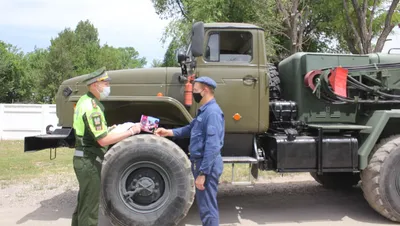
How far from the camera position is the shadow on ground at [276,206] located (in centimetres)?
560

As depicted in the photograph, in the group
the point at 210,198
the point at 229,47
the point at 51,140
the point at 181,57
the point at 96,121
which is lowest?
the point at 210,198

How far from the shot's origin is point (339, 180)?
7117 millimetres

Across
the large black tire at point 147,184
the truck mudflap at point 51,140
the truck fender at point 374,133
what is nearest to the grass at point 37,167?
the truck fender at point 374,133

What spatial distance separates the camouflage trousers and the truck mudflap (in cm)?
146

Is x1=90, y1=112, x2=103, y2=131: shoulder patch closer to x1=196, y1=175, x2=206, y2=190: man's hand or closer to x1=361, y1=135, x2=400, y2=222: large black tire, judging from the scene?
x1=196, y1=175, x2=206, y2=190: man's hand

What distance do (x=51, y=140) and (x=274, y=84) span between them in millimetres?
3190

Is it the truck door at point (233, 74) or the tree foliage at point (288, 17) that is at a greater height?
the tree foliage at point (288, 17)

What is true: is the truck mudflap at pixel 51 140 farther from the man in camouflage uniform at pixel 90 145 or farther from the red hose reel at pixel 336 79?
the red hose reel at pixel 336 79

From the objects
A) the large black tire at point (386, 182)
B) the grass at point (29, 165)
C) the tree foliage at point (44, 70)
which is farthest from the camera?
the tree foliage at point (44, 70)

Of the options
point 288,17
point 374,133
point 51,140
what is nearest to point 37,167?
point 51,140

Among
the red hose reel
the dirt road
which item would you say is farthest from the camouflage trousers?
the red hose reel

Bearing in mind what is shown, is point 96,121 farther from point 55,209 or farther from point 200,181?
point 55,209

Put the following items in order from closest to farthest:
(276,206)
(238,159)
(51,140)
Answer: (238,159) → (51,140) → (276,206)

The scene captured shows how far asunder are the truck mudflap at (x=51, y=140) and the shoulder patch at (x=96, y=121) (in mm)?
1597
